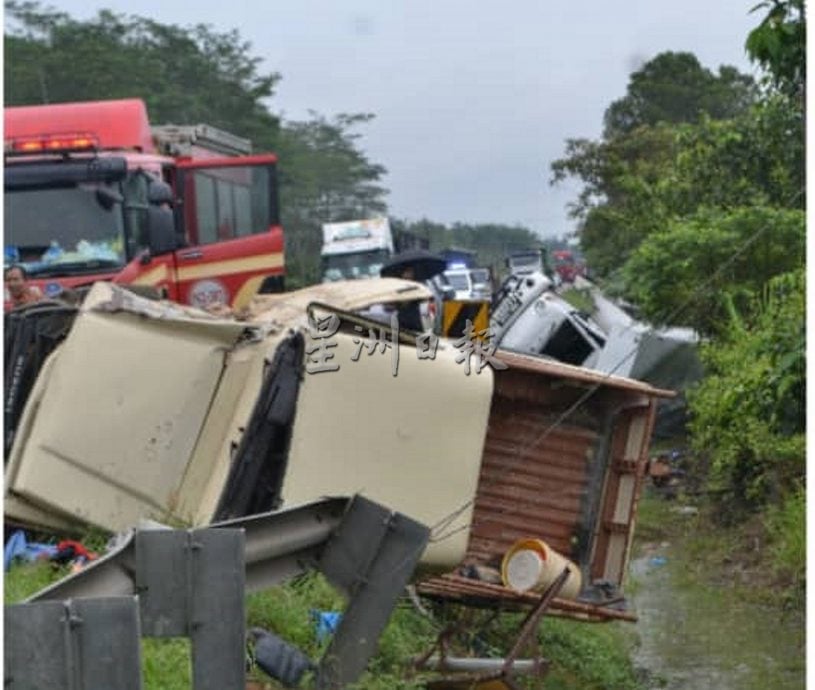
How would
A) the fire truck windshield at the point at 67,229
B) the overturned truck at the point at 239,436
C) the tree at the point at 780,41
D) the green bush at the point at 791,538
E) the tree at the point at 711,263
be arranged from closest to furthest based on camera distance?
the tree at the point at 780,41 → the overturned truck at the point at 239,436 → the green bush at the point at 791,538 → the fire truck windshield at the point at 67,229 → the tree at the point at 711,263

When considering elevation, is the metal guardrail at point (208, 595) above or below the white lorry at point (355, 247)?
above

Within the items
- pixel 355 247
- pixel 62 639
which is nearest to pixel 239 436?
pixel 62 639

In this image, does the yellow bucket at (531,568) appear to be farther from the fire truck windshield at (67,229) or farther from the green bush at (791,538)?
the fire truck windshield at (67,229)

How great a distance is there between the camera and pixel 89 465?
32.0 ft

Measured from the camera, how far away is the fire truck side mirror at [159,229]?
55.2 feet

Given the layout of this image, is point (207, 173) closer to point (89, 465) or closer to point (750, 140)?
point (750, 140)

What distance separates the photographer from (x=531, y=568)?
8664 millimetres

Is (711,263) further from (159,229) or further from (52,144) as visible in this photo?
(52,144)

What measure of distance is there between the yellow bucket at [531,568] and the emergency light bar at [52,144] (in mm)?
8938

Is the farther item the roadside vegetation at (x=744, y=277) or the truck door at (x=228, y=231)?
the truck door at (x=228, y=231)

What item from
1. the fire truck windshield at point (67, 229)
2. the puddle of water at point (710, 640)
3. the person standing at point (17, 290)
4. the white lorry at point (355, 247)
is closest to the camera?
the puddle of water at point (710, 640)

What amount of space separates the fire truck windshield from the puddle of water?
5.70 meters

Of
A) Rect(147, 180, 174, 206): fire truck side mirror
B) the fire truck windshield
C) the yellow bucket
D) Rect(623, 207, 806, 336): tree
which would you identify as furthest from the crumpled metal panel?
Rect(623, 207, 806, 336): tree

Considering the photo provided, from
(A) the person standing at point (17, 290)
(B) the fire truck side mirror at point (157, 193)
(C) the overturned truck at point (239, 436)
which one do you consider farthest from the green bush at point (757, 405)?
(B) the fire truck side mirror at point (157, 193)
